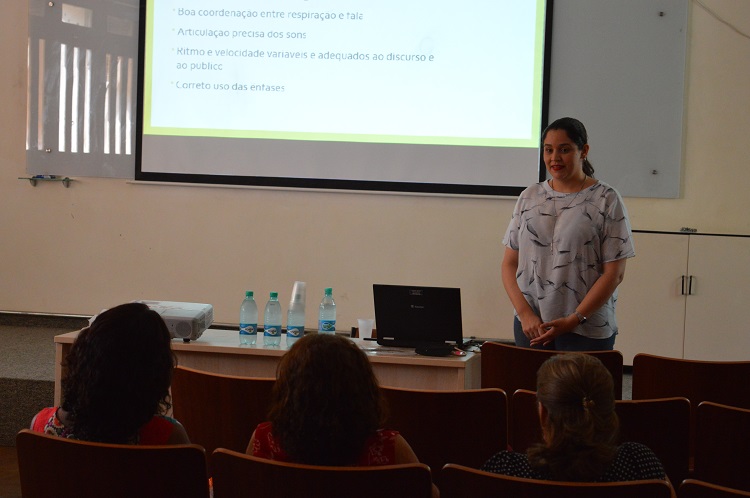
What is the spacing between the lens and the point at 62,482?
166 cm

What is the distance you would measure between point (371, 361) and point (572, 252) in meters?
0.91

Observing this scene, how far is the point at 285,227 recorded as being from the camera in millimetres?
5344

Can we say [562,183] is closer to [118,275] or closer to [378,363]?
[378,363]

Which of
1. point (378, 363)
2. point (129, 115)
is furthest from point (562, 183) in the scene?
point (129, 115)

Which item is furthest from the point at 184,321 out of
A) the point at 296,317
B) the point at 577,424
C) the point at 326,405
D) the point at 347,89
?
the point at 347,89

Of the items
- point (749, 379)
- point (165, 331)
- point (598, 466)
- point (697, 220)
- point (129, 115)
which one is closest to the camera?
point (598, 466)

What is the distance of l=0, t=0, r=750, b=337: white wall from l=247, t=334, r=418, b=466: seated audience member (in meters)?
3.53

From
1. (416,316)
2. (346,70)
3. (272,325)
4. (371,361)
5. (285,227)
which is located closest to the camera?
(371,361)

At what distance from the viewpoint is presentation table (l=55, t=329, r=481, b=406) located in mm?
3025

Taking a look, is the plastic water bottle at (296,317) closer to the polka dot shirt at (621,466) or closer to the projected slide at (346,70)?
the polka dot shirt at (621,466)

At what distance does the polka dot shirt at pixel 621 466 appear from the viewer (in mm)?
1624

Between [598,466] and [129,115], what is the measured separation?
4.53 m

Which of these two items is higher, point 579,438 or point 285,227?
point 285,227

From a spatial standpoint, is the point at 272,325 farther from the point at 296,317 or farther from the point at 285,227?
the point at 285,227
